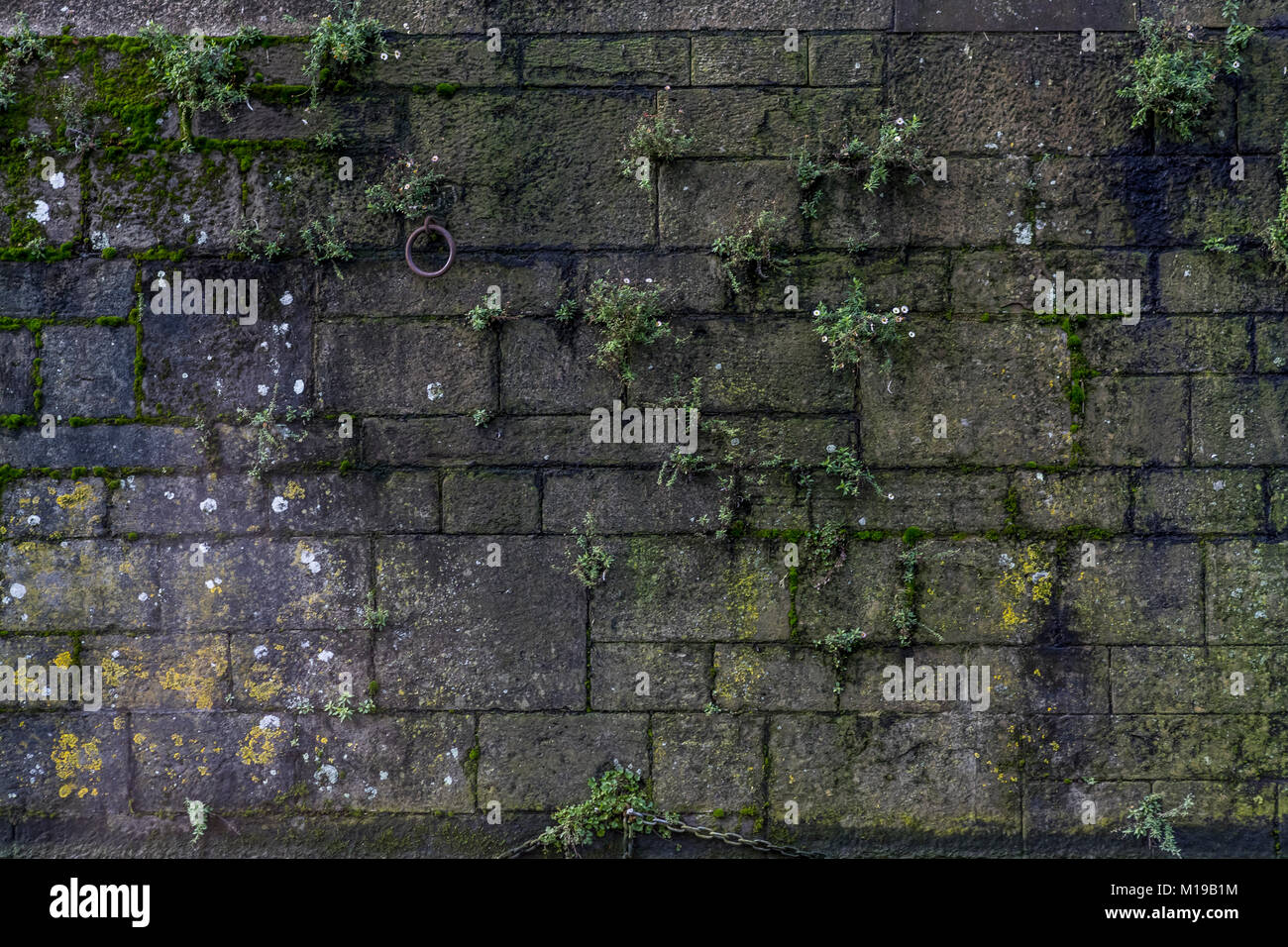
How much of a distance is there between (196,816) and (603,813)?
2.18m

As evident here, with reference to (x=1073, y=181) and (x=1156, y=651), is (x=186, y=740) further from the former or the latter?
(x=1073, y=181)

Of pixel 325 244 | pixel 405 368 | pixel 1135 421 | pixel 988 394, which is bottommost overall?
pixel 1135 421

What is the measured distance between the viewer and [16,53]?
3.71m

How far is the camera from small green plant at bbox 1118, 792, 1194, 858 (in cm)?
365

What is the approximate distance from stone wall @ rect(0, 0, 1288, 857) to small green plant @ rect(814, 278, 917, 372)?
9 cm

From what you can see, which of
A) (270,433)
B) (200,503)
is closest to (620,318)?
(270,433)

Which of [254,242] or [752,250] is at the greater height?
[254,242]

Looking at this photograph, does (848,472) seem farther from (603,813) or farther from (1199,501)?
(603,813)

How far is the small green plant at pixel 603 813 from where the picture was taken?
3680mm

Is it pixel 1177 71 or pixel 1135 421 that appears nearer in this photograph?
pixel 1177 71

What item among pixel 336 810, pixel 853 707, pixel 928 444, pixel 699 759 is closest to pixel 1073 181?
pixel 928 444

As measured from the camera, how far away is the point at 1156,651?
3.70m

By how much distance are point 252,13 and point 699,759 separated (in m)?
4.67

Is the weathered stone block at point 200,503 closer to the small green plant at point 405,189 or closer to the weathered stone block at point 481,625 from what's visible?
the weathered stone block at point 481,625
